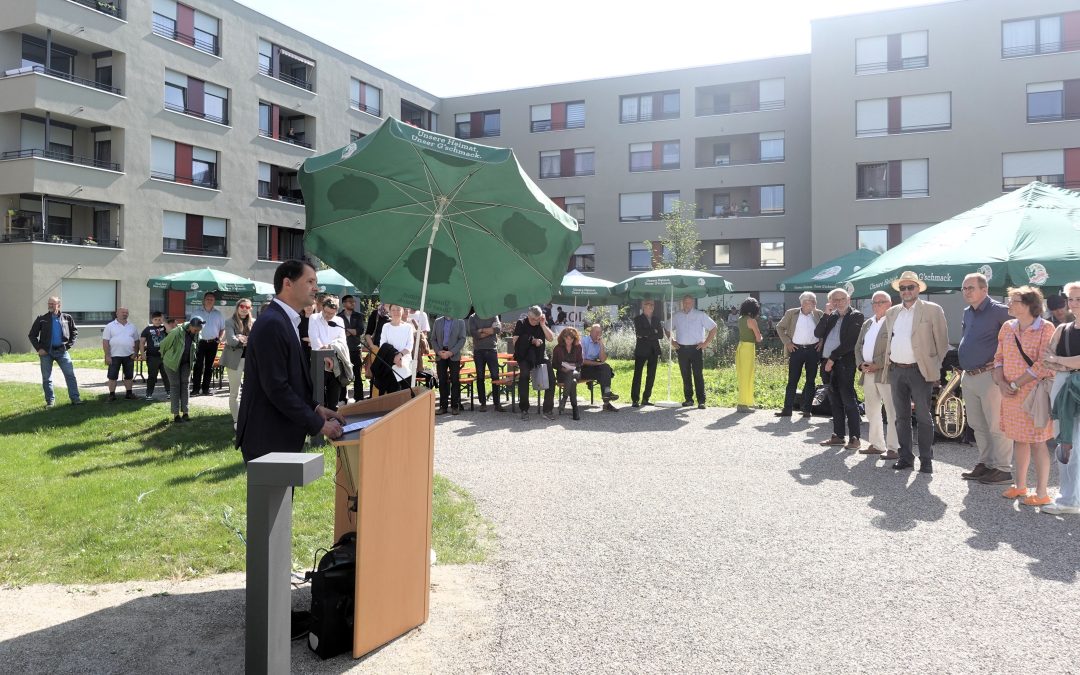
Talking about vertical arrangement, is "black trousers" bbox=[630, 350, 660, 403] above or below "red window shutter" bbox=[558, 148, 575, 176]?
below

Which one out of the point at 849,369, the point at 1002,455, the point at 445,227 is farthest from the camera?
the point at 849,369

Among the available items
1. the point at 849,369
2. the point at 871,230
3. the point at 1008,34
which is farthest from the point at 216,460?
the point at 1008,34

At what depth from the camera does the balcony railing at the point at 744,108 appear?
39.9m

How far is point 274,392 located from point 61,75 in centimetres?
3091

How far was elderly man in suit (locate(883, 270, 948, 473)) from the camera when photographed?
301 inches

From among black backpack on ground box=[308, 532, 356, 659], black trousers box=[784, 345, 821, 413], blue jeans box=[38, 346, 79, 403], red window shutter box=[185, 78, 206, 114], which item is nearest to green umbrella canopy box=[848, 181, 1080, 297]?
black trousers box=[784, 345, 821, 413]

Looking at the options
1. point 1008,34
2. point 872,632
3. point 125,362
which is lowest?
point 872,632

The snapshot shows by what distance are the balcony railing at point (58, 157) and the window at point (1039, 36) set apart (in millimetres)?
37127

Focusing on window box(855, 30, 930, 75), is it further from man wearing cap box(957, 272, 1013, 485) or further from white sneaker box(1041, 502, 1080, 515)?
white sneaker box(1041, 502, 1080, 515)

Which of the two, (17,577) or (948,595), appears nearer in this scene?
(948,595)

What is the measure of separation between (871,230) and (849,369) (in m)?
28.2

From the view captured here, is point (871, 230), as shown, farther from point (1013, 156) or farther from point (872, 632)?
point (872, 632)

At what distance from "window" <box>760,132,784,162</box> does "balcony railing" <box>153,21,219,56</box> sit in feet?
89.2

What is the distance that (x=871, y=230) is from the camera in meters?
34.6
